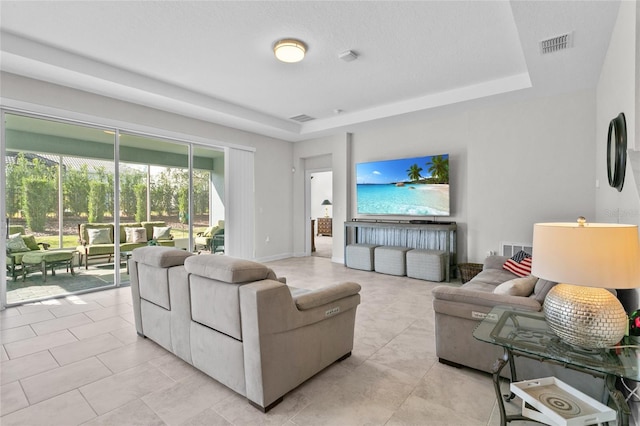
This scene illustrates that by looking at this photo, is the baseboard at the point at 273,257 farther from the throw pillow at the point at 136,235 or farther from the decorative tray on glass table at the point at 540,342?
the decorative tray on glass table at the point at 540,342

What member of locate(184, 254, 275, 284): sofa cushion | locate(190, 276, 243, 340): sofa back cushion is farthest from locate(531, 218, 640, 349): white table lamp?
locate(190, 276, 243, 340): sofa back cushion

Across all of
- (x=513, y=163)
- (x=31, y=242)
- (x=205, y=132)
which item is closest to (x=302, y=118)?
(x=205, y=132)

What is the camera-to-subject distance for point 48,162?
165 inches

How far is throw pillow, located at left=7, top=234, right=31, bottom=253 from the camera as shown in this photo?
392cm

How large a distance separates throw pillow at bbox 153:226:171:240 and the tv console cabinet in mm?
3343

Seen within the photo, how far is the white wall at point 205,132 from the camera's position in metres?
3.86

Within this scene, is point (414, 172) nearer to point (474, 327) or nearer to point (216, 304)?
point (474, 327)

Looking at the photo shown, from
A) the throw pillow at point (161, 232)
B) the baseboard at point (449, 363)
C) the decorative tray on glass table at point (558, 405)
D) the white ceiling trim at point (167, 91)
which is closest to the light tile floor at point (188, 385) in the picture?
the baseboard at point (449, 363)

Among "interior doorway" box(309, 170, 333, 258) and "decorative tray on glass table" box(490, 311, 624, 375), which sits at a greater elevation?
"interior doorway" box(309, 170, 333, 258)

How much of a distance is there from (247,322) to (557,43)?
370cm

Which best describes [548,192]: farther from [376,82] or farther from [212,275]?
[212,275]

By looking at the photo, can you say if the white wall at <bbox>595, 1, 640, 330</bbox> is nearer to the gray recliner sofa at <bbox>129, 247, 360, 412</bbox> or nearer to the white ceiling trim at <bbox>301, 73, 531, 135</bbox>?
the white ceiling trim at <bbox>301, 73, 531, 135</bbox>

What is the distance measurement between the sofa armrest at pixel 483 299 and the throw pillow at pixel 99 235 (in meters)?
4.75

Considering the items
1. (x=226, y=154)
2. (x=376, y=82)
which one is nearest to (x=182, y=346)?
(x=376, y=82)
